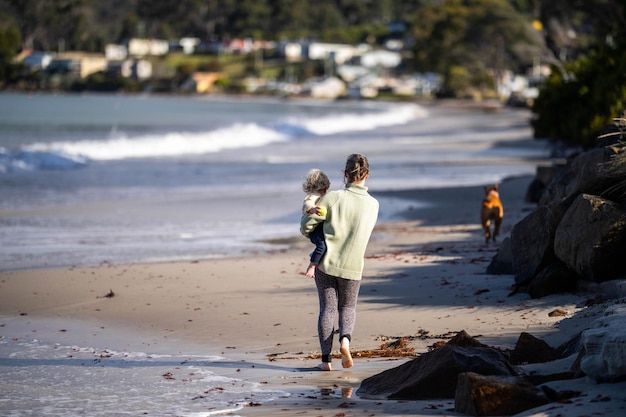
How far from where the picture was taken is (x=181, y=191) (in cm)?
2414

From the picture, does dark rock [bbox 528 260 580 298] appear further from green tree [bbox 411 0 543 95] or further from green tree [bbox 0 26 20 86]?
green tree [bbox 411 0 543 95]

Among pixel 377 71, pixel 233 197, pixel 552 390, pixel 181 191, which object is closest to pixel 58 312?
pixel 552 390

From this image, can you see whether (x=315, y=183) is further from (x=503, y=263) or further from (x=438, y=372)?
(x=503, y=263)

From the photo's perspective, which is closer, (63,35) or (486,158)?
(486,158)

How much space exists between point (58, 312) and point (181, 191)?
45.1 feet

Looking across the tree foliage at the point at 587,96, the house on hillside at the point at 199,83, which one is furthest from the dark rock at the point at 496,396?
the house on hillside at the point at 199,83

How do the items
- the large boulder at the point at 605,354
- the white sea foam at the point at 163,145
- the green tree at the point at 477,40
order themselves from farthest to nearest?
the green tree at the point at 477,40, the white sea foam at the point at 163,145, the large boulder at the point at 605,354

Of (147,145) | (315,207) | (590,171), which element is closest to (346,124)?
(147,145)

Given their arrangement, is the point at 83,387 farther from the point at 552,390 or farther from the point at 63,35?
the point at 63,35

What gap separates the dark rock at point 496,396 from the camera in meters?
6.09

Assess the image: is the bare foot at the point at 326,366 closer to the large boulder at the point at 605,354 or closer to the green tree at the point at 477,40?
the large boulder at the point at 605,354

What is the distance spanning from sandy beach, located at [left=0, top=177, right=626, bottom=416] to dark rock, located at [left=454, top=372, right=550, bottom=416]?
0.51ft

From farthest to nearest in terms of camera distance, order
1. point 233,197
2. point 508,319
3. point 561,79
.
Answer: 1. point 561,79
2. point 233,197
3. point 508,319

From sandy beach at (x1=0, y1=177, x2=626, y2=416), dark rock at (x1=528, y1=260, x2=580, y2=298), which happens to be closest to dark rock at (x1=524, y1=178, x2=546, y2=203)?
sandy beach at (x1=0, y1=177, x2=626, y2=416)
